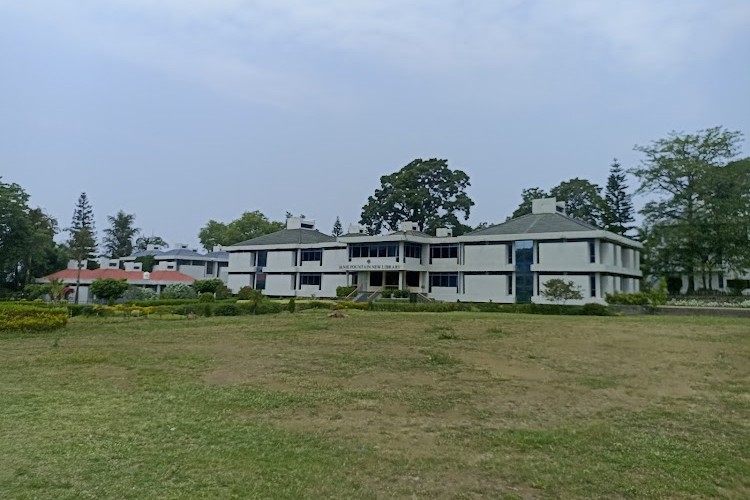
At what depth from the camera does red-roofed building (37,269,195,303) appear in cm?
4803

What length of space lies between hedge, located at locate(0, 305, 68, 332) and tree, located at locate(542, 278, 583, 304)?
82.8 ft

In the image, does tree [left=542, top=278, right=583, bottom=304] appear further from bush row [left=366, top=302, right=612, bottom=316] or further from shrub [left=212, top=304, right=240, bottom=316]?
shrub [left=212, top=304, right=240, bottom=316]

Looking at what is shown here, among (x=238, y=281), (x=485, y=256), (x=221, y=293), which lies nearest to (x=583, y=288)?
(x=485, y=256)

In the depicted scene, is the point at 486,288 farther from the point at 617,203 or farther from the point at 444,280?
the point at 617,203

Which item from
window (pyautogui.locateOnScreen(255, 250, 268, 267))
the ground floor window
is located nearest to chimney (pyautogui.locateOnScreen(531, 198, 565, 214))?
the ground floor window

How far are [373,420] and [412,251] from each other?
3406 cm

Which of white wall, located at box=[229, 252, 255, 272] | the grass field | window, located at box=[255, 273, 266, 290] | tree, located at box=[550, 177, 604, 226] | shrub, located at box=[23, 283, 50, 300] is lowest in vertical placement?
the grass field

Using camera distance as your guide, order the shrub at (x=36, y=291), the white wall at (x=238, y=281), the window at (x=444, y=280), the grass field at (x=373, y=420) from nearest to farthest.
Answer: the grass field at (x=373, y=420)
the window at (x=444, y=280)
the shrub at (x=36, y=291)
the white wall at (x=238, y=281)

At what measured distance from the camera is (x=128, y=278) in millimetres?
48875

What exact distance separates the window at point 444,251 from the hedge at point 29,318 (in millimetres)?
28245

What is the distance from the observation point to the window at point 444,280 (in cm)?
3919

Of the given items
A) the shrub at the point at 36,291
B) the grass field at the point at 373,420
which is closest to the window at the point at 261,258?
the shrub at the point at 36,291

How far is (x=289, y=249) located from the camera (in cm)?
4619

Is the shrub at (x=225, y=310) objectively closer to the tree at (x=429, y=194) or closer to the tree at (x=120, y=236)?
the tree at (x=429, y=194)
